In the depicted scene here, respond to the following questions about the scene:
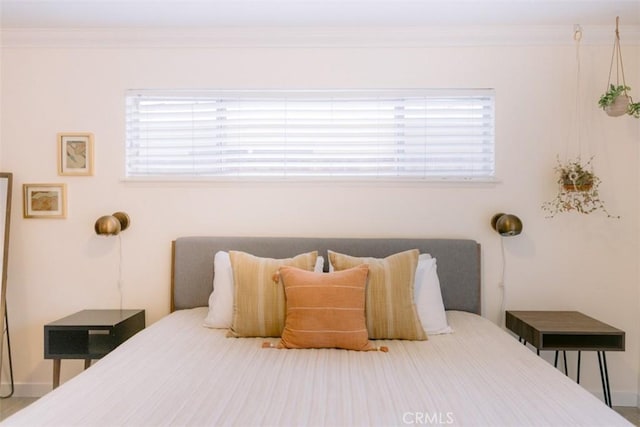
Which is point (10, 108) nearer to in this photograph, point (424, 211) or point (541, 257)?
point (424, 211)

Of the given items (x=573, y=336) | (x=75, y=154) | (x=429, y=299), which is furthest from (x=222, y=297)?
(x=573, y=336)

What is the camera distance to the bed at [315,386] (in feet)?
4.31

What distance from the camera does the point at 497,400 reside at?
4.69ft

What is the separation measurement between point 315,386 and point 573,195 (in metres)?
2.17

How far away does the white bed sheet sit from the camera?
1.31 metres

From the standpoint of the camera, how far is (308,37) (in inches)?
106

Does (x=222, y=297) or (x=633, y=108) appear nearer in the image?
(x=222, y=297)

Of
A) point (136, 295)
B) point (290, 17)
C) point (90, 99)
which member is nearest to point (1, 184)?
point (90, 99)

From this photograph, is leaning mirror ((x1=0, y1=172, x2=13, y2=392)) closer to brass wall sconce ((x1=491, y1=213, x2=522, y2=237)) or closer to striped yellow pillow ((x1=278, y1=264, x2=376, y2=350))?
A: striped yellow pillow ((x1=278, y1=264, x2=376, y2=350))

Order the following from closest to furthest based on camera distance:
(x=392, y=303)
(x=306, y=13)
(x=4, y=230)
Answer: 1. (x=392, y=303)
2. (x=306, y=13)
3. (x=4, y=230)

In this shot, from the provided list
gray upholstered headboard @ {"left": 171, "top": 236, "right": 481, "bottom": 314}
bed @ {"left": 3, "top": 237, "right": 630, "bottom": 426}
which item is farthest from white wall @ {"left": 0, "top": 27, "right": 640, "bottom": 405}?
bed @ {"left": 3, "top": 237, "right": 630, "bottom": 426}

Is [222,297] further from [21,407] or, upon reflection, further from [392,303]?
[21,407]

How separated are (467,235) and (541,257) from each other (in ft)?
1.65

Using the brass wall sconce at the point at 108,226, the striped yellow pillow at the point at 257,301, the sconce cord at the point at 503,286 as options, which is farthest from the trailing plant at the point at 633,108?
the brass wall sconce at the point at 108,226
